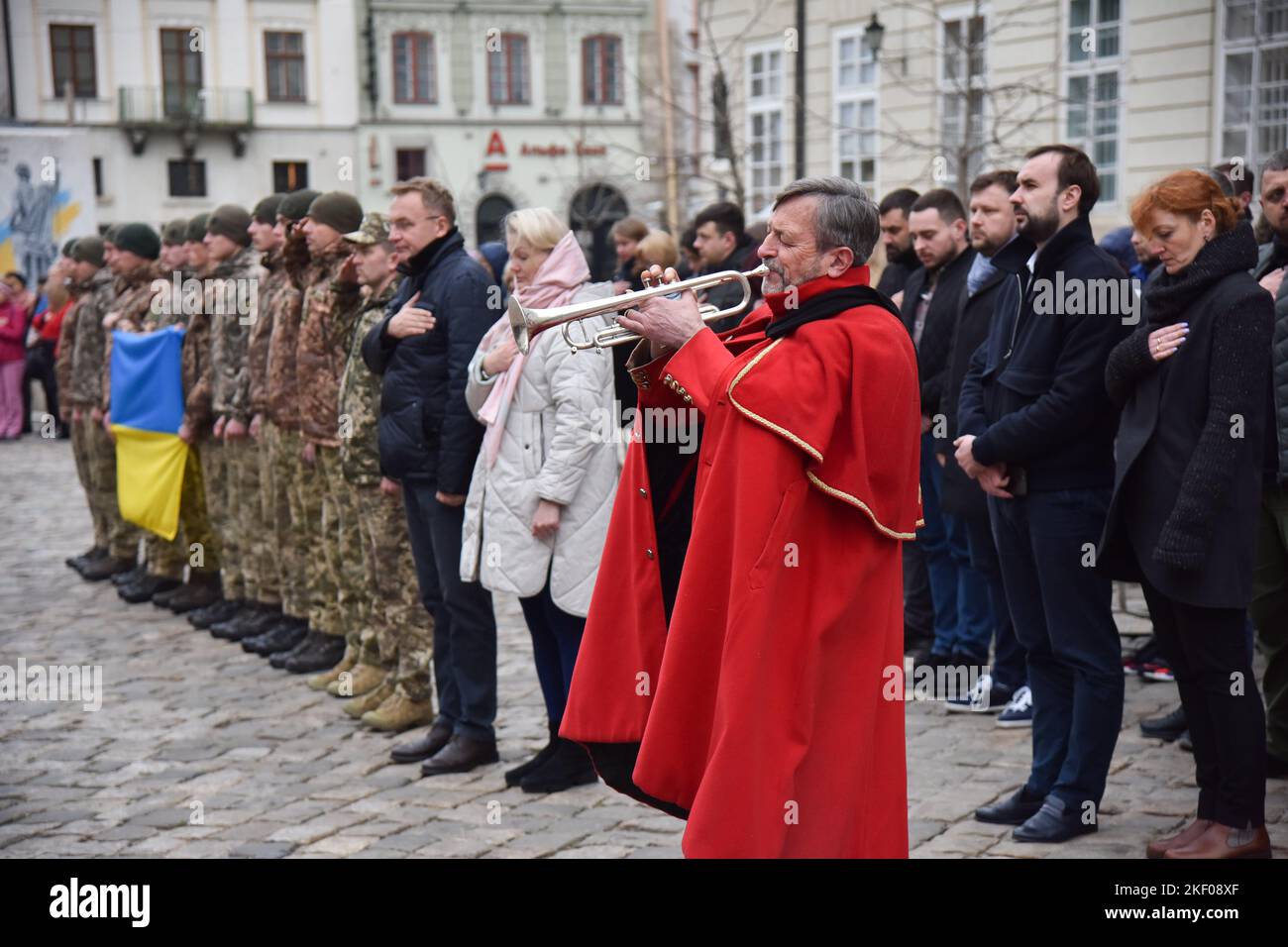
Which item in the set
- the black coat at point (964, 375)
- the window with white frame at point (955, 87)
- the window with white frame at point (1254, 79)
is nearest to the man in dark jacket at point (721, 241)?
the black coat at point (964, 375)

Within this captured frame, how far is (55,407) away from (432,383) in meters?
17.7

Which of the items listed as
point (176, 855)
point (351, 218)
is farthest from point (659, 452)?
point (351, 218)

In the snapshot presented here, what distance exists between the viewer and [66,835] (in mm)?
5609

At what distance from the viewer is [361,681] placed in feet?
25.0

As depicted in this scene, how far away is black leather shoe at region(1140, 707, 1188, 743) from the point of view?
6.47 m

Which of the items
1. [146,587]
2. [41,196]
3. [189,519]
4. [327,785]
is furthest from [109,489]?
[41,196]

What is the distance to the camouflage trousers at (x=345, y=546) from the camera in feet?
24.9

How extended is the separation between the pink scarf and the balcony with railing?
43.5 m

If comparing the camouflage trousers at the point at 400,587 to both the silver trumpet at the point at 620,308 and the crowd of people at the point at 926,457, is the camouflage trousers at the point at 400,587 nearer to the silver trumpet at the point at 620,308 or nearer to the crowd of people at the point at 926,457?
the crowd of people at the point at 926,457

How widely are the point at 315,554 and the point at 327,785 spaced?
7.67 ft

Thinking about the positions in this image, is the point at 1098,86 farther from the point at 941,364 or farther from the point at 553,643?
the point at 553,643

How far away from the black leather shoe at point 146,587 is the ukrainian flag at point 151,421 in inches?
16.9

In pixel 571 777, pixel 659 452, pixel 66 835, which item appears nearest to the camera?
pixel 659 452

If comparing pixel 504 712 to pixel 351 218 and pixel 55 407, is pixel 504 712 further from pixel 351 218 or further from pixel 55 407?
pixel 55 407
